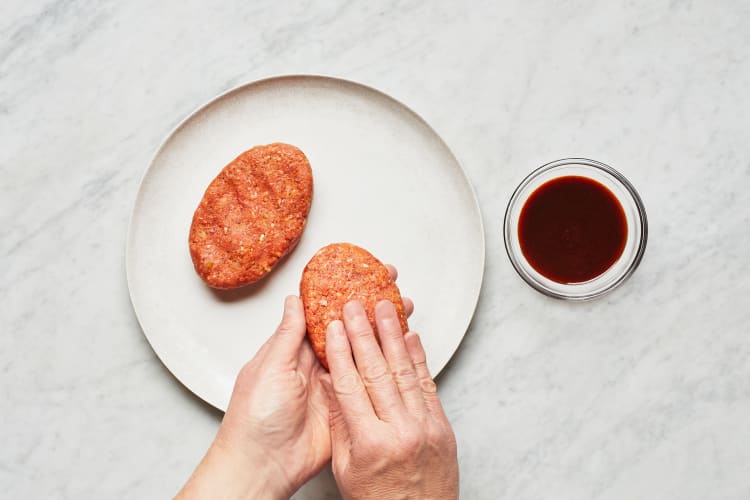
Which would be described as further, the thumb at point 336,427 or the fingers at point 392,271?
the fingers at point 392,271

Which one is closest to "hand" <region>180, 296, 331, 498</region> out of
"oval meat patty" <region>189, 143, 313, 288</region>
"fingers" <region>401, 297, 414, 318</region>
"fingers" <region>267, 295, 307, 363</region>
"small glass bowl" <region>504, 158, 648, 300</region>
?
"fingers" <region>267, 295, 307, 363</region>

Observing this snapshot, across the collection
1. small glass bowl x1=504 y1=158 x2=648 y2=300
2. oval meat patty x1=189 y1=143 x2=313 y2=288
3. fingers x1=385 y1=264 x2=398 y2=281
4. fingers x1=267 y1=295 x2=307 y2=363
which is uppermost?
oval meat patty x1=189 y1=143 x2=313 y2=288

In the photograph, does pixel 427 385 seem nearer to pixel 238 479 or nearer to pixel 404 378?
pixel 404 378

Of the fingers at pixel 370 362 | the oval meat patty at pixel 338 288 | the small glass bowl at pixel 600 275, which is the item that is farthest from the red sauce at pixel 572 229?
the fingers at pixel 370 362

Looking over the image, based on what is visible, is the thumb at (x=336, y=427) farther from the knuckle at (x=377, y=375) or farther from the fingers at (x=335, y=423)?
the knuckle at (x=377, y=375)

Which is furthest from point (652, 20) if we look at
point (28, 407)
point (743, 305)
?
point (28, 407)

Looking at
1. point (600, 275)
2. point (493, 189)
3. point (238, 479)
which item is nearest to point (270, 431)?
point (238, 479)

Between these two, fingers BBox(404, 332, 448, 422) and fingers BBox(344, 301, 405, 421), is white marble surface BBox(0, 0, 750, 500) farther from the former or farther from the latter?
fingers BBox(344, 301, 405, 421)
